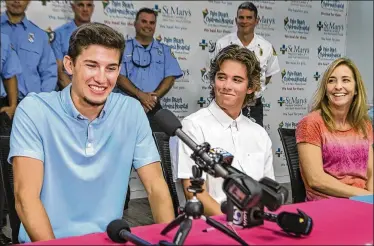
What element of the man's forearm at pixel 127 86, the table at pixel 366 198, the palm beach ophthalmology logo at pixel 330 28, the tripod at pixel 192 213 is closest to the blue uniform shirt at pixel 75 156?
the tripod at pixel 192 213

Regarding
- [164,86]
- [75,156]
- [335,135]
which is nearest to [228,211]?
[75,156]

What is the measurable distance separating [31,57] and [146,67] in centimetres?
101

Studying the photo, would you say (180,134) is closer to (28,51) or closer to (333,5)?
(28,51)

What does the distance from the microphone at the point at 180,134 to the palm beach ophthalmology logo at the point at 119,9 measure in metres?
3.59

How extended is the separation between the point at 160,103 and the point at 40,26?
1247mm

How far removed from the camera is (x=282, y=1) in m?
5.54

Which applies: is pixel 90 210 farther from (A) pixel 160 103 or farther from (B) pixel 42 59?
(A) pixel 160 103

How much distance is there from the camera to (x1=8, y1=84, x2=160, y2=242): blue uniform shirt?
5.15 feet

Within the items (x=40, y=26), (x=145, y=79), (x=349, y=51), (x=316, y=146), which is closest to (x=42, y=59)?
(x=40, y=26)

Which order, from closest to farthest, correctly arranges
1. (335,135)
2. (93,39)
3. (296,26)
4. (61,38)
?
(93,39)
(335,135)
(61,38)
(296,26)

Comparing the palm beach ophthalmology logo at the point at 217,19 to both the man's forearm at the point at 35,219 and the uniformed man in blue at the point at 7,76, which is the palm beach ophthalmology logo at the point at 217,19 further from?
the man's forearm at the point at 35,219

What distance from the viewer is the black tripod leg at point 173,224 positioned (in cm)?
117

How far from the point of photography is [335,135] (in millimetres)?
2178

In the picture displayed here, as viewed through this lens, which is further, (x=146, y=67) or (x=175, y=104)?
(x=175, y=104)
